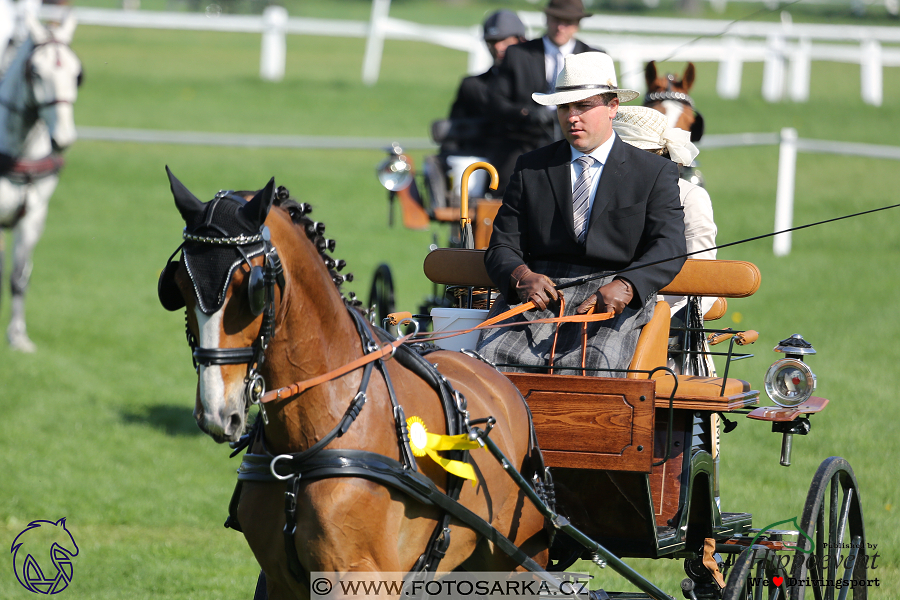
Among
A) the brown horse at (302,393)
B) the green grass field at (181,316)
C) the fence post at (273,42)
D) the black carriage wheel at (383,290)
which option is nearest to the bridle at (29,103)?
the green grass field at (181,316)

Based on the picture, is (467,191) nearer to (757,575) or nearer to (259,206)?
(757,575)

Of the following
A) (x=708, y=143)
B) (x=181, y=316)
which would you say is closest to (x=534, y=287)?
(x=181, y=316)

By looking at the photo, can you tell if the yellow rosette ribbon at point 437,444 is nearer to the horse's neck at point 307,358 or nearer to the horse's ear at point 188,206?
the horse's neck at point 307,358

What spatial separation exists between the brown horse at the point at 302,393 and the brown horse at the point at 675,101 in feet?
11.3

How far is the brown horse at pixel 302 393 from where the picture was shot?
2.94 m

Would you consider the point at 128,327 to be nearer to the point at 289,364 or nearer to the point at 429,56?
the point at 289,364

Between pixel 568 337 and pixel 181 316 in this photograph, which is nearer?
pixel 568 337

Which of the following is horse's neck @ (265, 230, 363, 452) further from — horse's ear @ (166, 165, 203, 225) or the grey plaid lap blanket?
the grey plaid lap blanket

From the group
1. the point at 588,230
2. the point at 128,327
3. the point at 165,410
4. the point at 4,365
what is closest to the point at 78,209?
the point at 128,327

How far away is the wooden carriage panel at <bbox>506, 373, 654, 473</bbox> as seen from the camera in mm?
3834

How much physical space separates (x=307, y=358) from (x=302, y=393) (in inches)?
4.0

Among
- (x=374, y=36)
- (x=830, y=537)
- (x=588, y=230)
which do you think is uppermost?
(x=374, y=36)

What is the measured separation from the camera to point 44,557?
582cm

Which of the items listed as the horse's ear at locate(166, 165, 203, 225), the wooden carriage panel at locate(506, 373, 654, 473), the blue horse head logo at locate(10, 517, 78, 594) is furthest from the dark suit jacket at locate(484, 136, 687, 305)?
the blue horse head logo at locate(10, 517, 78, 594)
